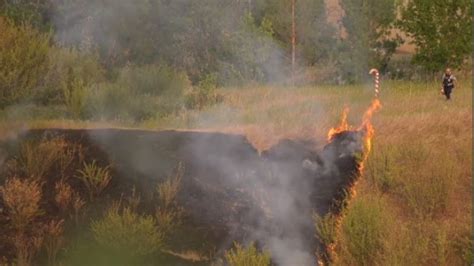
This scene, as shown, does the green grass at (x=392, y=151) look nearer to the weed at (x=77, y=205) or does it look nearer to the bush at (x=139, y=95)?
the bush at (x=139, y=95)

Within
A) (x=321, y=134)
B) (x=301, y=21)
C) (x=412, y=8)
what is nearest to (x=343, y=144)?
(x=321, y=134)

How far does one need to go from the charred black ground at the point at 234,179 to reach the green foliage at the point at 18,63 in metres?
1.14

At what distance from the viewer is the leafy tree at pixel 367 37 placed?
25234 mm

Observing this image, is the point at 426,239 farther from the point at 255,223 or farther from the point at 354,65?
the point at 354,65

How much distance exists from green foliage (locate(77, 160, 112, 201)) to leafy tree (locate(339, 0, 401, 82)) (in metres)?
14.0

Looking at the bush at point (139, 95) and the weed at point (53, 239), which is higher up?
the bush at point (139, 95)

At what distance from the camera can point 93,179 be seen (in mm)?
12703

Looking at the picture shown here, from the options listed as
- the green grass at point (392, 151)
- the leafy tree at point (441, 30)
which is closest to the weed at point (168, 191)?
the green grass at point (392, 151)

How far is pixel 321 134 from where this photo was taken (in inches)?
581

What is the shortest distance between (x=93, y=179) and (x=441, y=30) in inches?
562

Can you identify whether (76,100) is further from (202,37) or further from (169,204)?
(202,37)

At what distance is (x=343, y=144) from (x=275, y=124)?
1605 millimetres

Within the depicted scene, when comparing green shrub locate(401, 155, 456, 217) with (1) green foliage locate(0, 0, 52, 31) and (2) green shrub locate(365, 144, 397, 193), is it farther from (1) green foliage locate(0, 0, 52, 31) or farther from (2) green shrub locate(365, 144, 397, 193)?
(1) green foliage locate(0, 0, 52, 31)

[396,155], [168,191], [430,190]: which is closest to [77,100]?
[168,191]
